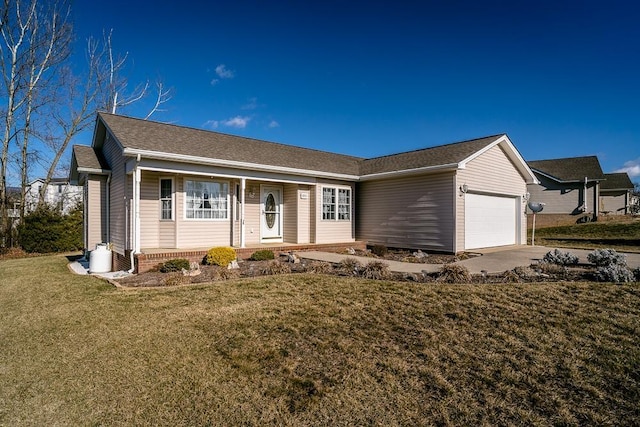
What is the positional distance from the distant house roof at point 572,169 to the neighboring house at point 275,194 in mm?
15652

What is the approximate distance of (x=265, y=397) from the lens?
3.34 m

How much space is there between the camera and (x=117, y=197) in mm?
11539

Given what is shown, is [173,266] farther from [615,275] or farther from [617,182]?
[617,182]

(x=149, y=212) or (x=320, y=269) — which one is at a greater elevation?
(x=149, y=212)

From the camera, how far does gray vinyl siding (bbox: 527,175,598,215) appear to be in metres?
26.6

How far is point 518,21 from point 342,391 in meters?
14.7

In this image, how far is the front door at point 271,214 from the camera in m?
13.3

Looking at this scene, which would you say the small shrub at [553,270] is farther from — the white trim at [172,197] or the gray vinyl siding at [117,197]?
the gray vinyl siding at [117,197]

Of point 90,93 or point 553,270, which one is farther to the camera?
point 90,93

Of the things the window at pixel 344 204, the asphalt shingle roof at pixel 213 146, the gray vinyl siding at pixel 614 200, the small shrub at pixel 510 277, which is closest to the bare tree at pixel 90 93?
the asphalt shingle roof at pixel 213 146

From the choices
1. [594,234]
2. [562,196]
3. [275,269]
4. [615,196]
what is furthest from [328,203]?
[615,196]

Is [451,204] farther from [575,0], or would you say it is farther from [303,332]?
[303,332]

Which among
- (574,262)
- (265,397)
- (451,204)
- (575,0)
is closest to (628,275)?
(574,262)

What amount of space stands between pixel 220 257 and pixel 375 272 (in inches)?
178
